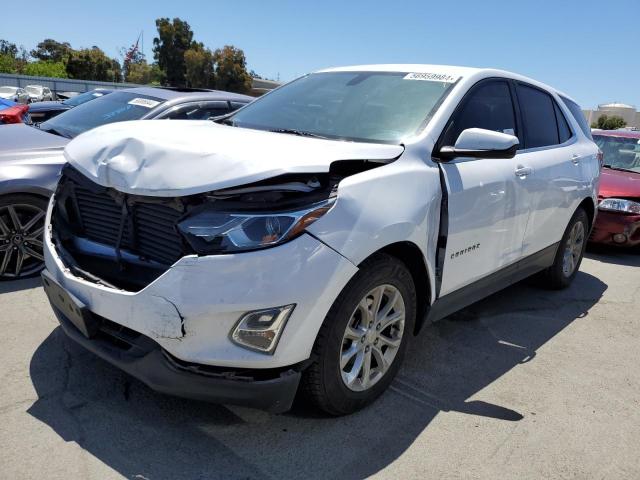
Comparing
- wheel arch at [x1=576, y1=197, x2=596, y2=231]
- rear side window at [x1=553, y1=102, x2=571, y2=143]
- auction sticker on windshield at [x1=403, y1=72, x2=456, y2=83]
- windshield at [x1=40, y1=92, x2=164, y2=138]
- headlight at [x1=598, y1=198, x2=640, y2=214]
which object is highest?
auction sticker on windshield at [x1=403, y1=72, x2=456, y2=83]

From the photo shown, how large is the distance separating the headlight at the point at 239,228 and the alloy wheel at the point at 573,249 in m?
3.51

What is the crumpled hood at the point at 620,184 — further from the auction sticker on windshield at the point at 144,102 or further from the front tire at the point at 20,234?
the front tire at the point at 20,234

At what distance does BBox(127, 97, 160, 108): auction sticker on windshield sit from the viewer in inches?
218

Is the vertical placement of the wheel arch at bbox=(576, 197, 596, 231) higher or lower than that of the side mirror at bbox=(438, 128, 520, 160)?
lower

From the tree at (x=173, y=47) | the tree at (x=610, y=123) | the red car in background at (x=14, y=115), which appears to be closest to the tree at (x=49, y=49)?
the tree at (x=173, y=47)

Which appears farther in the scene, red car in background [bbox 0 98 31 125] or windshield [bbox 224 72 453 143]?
red car in background [bbox 0 98 31 125]

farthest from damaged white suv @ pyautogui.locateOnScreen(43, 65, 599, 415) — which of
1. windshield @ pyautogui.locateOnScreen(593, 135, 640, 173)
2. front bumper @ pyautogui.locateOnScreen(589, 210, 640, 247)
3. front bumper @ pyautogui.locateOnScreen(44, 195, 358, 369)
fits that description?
windshield @ pyautogui.locateOnScreen(593, 135, 640, 173)

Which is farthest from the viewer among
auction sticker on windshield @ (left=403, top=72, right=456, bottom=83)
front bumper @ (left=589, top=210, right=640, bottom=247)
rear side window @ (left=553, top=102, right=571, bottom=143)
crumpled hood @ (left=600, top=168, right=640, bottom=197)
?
crumpled hood @ (left=600, top=168, right=640, bottom=197)

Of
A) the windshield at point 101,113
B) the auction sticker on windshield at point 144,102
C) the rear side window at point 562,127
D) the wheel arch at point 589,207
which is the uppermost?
the rear side window at point 562,127

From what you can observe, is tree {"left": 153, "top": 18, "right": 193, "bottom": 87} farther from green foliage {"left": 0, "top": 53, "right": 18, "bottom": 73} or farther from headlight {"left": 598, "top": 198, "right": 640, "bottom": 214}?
headlight {"left": 598, "top": 198, "right": 640, "bottom": 214}

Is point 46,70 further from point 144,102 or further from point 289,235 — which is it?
point 289,235

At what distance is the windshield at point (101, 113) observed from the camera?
5336mm

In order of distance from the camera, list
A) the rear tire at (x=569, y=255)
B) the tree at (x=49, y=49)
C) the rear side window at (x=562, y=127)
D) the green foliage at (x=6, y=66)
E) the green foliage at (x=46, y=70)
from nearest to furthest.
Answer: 1. the rear side window at (x=562, y=127)
2. the rear tire at (x=569, y=255)
3. the green foliage at (x=6, y=66)
4. the green foliage at (x=46, y=70)
5. the tree at (x=49, y=49)

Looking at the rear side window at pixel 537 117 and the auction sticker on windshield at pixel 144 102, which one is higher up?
the rear side window at pixel 537 117
